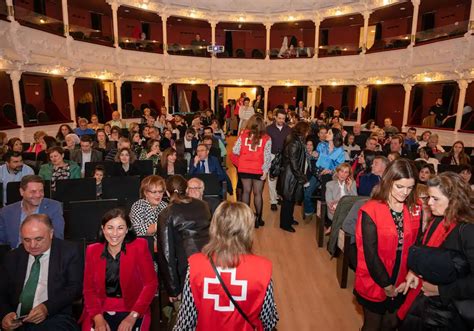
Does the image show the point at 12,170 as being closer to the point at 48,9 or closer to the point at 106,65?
the point at 106,65

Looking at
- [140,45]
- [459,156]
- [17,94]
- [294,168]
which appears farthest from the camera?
[140,45]

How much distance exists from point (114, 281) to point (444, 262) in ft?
6.97

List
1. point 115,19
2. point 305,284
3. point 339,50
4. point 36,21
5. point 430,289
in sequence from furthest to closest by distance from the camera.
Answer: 1. point 339,50
2. point 115,19
3. point 36,21
4. point 305,284
5. point 430,289

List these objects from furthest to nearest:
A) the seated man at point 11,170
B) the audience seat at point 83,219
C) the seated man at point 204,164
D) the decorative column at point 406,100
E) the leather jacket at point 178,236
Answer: the decorative column at point 406,100 → the seated man at point 204,164 → the seated man at point 11,170 → the audience seat at point 83,219 → the leather jacket at point 178,236

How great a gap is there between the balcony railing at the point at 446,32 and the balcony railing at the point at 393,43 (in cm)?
57

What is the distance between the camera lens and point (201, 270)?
5.40ft

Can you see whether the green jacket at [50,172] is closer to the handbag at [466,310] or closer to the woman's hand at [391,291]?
the woman's hand at [391,291]

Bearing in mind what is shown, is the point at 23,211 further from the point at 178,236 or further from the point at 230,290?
the point at 230,290

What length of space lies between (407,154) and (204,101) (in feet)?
50.7

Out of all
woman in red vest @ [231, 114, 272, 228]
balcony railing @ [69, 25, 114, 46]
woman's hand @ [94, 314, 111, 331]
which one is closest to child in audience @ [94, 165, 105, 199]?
woman in red vest @ [231, 114, 272, 228]

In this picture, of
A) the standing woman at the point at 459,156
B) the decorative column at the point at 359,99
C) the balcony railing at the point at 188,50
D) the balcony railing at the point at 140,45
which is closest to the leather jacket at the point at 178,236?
the standing woman at the point at 459,156

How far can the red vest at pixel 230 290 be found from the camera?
164 cm

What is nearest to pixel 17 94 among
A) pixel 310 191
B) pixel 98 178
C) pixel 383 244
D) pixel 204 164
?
pixel 98 178

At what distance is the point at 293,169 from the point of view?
5160mm
